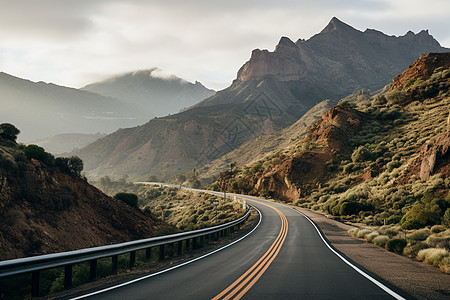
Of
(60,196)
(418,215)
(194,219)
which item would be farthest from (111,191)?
(418,215)

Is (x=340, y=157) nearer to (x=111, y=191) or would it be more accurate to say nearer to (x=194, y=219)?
(x=194, y=219)

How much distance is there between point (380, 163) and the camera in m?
40.1

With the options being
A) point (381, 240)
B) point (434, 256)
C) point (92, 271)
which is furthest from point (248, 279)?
point (381, 240)

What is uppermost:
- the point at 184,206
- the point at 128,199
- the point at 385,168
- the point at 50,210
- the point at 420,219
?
the point at 385,168

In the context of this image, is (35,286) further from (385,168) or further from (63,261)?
(385,168)

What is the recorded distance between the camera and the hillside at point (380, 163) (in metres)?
27.0

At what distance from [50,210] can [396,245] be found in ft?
62.9

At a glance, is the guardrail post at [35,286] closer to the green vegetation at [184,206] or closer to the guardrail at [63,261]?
the guardrail at [63,261]

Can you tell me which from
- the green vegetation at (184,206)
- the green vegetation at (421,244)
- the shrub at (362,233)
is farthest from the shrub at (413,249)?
the green vegetation at (184,206)

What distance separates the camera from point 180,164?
418 feet

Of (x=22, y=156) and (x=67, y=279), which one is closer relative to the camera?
(x=67, y=279)

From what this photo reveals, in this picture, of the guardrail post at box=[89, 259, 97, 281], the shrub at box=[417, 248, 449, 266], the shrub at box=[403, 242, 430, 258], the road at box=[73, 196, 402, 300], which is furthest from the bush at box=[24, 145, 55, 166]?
the shrub at box=[417, 248, 449, 266]

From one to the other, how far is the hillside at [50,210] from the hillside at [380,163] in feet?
66.4

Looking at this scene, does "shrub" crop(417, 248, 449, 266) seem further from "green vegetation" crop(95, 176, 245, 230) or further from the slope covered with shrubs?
"green vegetation" crop(95, 176, 245, 230)
